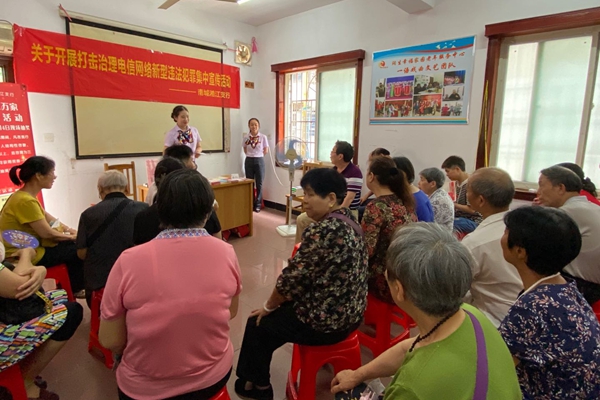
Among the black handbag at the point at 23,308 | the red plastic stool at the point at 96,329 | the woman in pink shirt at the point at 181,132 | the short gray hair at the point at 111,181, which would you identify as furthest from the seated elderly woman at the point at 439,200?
the woman in pink shirt at the point at 181,132

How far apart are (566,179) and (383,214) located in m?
1.04

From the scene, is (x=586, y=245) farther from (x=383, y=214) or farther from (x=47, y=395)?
(x=47, y=395)

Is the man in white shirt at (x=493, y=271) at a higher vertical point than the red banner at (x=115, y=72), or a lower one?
lower

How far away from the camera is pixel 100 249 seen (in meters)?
1.86

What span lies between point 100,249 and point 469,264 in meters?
1.78

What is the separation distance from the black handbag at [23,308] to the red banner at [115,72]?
3.29 meters

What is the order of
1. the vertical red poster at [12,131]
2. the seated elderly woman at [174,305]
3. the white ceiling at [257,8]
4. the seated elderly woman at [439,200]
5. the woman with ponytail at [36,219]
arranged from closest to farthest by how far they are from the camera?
the seated elderly woman at [174,305], the woman with ponytail at [36,219], the seated elderly woman at [439,200], the vertical red poster at [12,131], the white ceiling at [257,8]

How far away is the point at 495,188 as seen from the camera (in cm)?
160

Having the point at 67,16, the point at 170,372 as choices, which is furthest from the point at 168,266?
the point at 67,16

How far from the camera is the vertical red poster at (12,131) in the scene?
3.41 metres

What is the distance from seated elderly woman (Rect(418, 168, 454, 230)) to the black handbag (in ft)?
7.54

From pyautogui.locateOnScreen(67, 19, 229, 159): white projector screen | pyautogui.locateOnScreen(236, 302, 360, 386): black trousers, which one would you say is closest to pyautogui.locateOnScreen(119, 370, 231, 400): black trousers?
pyautogui.locateOnScreen(236, 302, 360, 386): black trousers

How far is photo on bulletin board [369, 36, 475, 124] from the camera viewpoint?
3631mm

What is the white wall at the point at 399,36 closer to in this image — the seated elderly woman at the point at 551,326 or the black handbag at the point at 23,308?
the seated elderly woman at the point at 551,326
